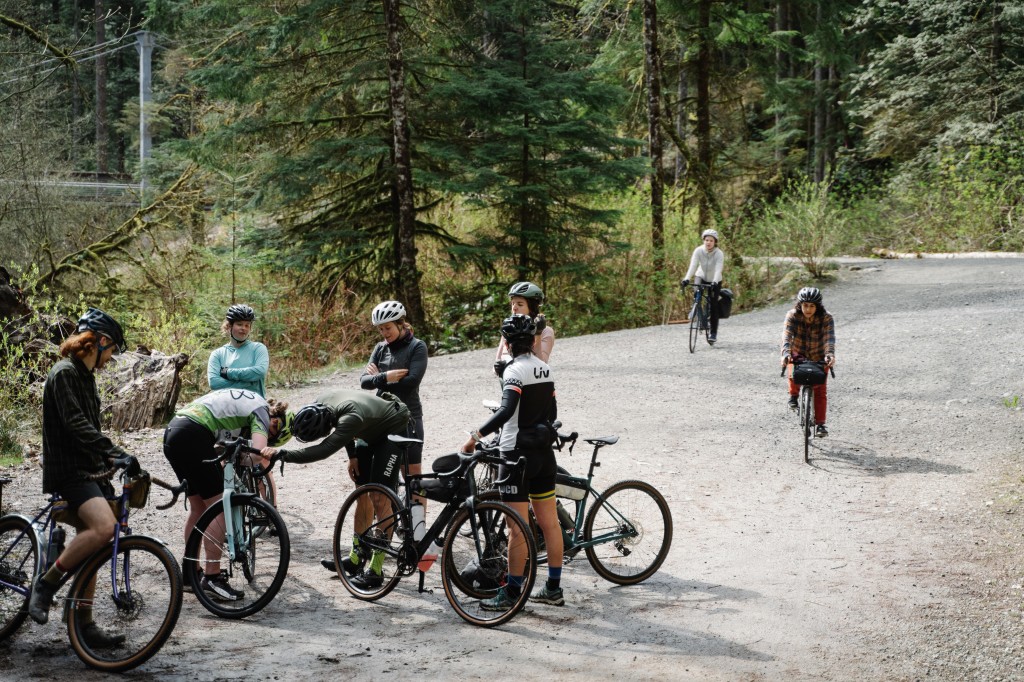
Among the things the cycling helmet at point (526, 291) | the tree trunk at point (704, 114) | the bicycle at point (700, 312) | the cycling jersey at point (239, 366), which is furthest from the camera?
the tree trunk at point (704, 114)

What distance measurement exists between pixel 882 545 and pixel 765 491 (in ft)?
5.54

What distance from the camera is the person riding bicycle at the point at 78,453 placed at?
5051 millimetres

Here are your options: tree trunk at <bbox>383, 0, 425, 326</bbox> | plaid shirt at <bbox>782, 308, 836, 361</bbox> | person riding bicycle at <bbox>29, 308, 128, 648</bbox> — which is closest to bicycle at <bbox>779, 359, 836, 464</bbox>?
plaid shirt at <bbox>782, 308, 836, 361</bbox>

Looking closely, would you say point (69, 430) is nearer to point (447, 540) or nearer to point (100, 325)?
point (100, 325)

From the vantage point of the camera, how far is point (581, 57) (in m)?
19.0

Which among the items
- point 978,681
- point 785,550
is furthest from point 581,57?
point 978,681

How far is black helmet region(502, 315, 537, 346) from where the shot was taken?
5.96 metres

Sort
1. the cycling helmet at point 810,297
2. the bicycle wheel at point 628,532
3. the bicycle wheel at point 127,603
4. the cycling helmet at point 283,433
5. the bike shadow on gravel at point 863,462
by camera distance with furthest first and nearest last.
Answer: the cycling helmet at point 810,297, the bike shadow on gravel at point 863,462, the cycling helmet at point 283,433, the bicycle wheel at point 628,532, the bicycle wheel at point 127,603

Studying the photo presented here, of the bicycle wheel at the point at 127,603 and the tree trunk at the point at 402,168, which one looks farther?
the tree trunk at the point at 402,168

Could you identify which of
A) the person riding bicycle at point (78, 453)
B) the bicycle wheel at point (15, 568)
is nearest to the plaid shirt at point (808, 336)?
the person riding bicycle at point (78, 453)

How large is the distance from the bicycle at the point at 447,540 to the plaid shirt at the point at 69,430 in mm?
1787

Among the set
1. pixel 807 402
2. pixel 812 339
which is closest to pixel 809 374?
pixel 807 402

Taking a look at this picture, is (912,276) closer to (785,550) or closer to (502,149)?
(502,149)

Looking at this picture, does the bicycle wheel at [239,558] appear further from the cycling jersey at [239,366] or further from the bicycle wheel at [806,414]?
the bicycle wheel at [806,414]
